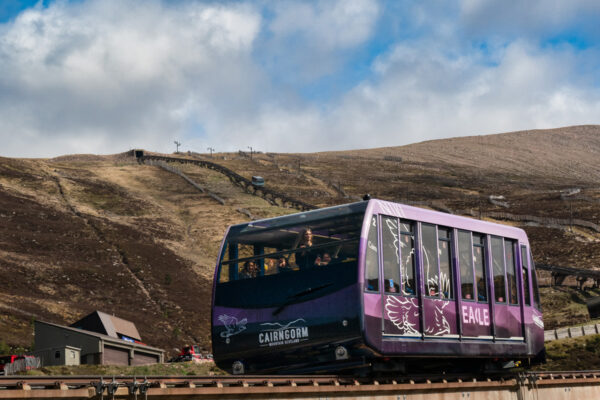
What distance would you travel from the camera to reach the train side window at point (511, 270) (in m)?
20.8

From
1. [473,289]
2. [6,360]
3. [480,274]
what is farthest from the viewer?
[6,360]

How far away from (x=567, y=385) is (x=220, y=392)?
14.3 metres

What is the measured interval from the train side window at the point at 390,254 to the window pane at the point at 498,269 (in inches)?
157

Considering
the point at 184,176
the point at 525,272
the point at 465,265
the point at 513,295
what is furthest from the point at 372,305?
the point at 184,176

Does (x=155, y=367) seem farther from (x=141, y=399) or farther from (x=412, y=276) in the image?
(x=141, y=399)

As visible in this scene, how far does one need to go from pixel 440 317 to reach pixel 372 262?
8.58 ft

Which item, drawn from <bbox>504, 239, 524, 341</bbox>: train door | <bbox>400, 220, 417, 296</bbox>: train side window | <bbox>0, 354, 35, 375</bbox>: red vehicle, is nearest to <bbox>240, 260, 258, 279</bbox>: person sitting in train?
<bbox>400, 220, 417, 296</bbox>: train side window

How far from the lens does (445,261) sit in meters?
18.7

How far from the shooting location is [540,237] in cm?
9538

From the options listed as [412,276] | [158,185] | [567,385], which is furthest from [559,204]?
[412,276]

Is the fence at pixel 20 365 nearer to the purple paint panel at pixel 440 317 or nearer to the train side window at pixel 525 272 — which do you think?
the train side window at pixel 525 272

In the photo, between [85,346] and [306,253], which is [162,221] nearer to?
[85,346]

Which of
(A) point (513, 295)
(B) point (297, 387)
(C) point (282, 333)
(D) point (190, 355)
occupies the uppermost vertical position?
(D) point (190, 355)

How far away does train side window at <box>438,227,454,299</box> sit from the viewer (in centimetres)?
1848
